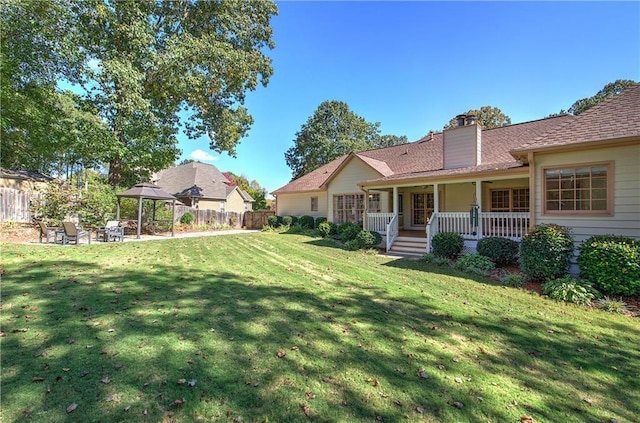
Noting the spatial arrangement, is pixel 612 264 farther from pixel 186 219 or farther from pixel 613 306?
pixel 186 219

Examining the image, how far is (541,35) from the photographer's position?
34.1ft

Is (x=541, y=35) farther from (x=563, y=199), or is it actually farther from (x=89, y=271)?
(x=89, y=271)

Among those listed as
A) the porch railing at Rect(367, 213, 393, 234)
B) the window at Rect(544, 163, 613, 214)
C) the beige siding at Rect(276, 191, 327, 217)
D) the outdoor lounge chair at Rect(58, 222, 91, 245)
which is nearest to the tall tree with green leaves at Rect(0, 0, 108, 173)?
the outdoor lounge chair at Rect(58, 222, 91, 245)

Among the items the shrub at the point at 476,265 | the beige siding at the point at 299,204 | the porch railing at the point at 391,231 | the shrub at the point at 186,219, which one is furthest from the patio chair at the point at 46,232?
the shrub at the point at 476,265

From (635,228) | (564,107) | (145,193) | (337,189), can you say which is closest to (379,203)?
(337,189)

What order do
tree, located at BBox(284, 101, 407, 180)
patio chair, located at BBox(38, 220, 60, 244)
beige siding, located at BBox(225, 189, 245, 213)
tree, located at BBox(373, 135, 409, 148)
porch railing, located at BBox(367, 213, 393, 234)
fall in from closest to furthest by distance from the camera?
1. patio chair, located at BBox(38, 220, 60, 244)
2. porch railing, located at BBox(367, 213, 393, 234)
3. tree, located at BBox(284, 101, 407, 180)
4. beige siding, located at BBox(225, 189, 245, 213)
5. tree, located at BBox(373, 135, 409, 148)

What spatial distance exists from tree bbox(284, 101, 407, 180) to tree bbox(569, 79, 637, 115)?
1937 cm

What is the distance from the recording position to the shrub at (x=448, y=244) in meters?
10.1

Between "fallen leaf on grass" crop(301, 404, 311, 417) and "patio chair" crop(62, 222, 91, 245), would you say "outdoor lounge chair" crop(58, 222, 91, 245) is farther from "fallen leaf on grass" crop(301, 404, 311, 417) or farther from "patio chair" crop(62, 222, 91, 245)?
"fallen leaf on grass" crop(301, 404, 311, 417)

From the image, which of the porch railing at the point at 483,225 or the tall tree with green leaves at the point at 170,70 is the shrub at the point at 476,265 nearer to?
the porch railing at the point at 483,225

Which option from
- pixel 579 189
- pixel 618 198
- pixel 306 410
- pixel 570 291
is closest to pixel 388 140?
pixel 579 189

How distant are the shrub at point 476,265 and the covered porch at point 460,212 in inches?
61.6

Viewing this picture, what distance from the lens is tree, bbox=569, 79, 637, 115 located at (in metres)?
24.5

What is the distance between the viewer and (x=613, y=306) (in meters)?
5.68
